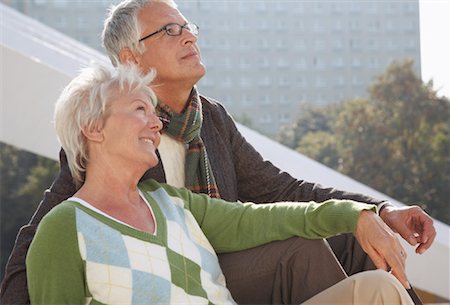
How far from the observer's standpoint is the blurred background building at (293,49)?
27.9m

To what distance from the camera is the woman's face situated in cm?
181

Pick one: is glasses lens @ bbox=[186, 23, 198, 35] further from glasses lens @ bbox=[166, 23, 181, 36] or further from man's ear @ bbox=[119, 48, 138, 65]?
man's ear @ bbox=[119, 48, 138, 65]

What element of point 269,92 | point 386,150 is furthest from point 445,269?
point 269,92

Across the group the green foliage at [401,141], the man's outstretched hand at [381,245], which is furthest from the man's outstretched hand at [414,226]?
the green foliage at [401,141]

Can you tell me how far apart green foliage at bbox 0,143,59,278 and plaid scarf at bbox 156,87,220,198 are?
49.8 ft

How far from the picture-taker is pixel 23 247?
1.83m

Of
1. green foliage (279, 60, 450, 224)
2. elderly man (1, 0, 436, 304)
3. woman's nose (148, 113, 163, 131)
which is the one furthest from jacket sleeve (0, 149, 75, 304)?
green foliage (279, 60, 450, 224)

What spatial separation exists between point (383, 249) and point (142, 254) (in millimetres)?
489

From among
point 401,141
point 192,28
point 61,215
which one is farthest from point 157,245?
point 401,141

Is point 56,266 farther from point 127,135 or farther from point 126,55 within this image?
point 126,55

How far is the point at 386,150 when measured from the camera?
1808 cm

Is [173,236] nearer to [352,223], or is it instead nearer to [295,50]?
[352,223]

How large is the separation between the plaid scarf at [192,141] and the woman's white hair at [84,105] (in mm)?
338

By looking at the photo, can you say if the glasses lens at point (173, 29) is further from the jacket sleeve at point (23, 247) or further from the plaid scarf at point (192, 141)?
the jacket sleeve at point (23, 247)
